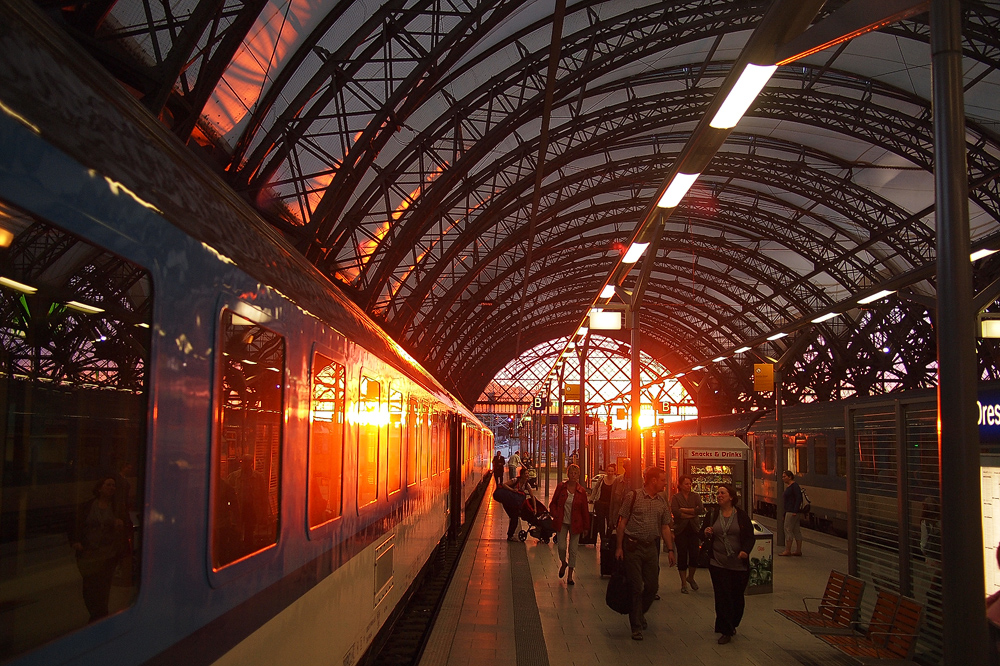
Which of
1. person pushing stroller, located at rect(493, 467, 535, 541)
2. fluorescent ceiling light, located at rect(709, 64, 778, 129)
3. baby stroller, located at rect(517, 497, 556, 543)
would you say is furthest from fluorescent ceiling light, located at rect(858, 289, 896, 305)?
person pushing stroller, located at rect(493, 467, 535, 541)

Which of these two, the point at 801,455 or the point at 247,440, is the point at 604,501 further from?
the point at 801,455

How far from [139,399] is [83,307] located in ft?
1.47

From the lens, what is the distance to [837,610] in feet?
29.1

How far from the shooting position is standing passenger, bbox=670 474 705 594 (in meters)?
12.7

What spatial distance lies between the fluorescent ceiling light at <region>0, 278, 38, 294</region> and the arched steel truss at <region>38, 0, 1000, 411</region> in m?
9.86

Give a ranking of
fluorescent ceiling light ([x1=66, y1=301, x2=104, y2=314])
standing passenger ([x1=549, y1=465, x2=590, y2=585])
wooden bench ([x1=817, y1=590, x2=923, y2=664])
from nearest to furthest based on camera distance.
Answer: fluorescent ceiling light ([x1=66, y1=301, x2=104, y2=314]) → wooden bench ([x1=817, y1=590, x2=923, y2=664]) → standing passenger ([x1=549, y1=465, x2=590, y2=585])

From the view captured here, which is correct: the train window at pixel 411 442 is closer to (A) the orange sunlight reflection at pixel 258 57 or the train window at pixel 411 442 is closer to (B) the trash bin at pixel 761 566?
(B) the trash bin at pixel 761 566

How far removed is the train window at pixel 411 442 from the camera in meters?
9.92

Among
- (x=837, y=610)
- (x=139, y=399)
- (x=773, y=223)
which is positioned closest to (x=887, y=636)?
(x=837, y=610)

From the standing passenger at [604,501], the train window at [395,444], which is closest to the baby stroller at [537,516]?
the standing passenger at [604,501]

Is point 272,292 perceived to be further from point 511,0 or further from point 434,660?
point 511,0

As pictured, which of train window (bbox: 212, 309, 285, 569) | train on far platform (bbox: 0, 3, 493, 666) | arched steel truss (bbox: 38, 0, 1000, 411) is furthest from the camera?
arched steel truss (bbox: 38, 0, 1000, 411)

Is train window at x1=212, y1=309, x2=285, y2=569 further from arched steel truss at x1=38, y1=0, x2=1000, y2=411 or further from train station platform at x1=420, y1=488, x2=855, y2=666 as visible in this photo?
arched steel truss at x1=38, y1=0, x2=1000, y2=411

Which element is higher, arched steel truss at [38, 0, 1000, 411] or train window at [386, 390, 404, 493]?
arched steel truss at [38, 0, 1000, 411]
